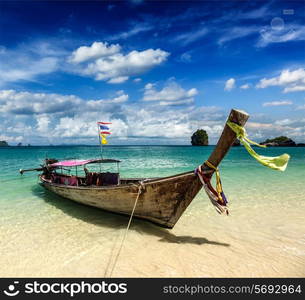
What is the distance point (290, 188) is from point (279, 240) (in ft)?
28.5

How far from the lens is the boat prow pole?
18.7 feet

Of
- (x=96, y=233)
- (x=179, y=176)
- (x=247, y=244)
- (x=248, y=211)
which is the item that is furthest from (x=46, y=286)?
(x=248, y=211)

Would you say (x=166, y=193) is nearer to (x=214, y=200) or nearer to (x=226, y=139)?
(x=214, y=200)

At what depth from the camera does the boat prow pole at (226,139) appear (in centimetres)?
570

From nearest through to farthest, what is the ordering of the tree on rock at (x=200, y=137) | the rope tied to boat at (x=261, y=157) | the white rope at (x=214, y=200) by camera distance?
the rope tied to boat at (x=261, y=157) → the white rope at (x=214, y=200) → the tree on rock at (x=200, y=137)

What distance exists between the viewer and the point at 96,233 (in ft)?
25.2

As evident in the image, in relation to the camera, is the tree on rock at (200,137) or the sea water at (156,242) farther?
the tree on rock at (200,137)

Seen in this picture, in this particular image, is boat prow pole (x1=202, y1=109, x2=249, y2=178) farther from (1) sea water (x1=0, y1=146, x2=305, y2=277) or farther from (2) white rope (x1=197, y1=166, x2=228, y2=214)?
(1) sea water (x1=0, y1=146, x2=305, y2=277)

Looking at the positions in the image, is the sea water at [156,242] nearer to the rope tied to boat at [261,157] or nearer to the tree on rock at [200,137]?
the rope tied to boat at [261,157]

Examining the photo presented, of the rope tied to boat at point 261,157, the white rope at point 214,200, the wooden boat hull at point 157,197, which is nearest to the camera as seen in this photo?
the rope tied to boat at point 261,157

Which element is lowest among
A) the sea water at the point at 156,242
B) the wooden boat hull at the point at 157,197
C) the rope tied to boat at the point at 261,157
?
the sea water at the point at 156,242

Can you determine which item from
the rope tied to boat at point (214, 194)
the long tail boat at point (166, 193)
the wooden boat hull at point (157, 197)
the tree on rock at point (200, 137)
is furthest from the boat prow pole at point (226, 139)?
the tree on rock at point (200, 137)

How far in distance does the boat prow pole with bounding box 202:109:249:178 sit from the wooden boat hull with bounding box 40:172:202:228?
64 cm

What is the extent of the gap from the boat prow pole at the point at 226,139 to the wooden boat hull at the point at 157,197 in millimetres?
637
